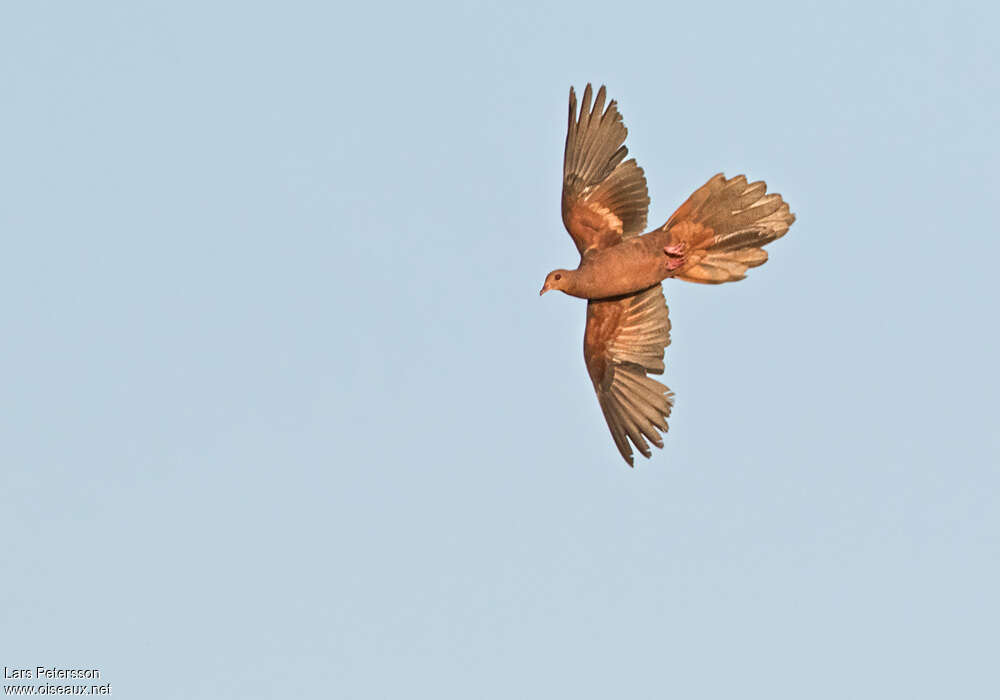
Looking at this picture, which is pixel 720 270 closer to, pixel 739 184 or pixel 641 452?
pixel 739 184

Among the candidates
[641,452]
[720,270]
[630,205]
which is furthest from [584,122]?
[641,452]

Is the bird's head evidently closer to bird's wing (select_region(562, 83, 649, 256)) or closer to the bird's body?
the bird's body

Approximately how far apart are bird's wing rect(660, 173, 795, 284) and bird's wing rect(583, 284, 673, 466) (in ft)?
4.60

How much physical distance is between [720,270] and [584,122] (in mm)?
2508

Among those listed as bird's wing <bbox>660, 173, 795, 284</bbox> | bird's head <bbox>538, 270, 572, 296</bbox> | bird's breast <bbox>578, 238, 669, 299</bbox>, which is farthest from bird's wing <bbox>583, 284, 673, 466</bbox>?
bird's wing <bbox>660, 173, 795, 284</bbox>

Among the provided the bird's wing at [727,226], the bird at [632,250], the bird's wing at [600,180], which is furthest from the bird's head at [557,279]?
the bird's wing at [727,226]

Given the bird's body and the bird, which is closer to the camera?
the bird

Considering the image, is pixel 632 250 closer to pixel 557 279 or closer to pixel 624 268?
pixel 624 268

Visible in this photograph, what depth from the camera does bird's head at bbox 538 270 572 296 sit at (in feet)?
A: 67.7

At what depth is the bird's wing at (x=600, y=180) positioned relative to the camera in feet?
67.7

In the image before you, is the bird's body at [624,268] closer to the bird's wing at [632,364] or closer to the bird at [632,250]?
the bird at [632,250]

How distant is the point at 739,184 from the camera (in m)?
19.8

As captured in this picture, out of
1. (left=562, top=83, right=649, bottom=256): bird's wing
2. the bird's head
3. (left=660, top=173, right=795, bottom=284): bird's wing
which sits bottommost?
(left=660, top=173, right=795, bottom=284): bird's wing

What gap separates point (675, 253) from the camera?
20.3 m
